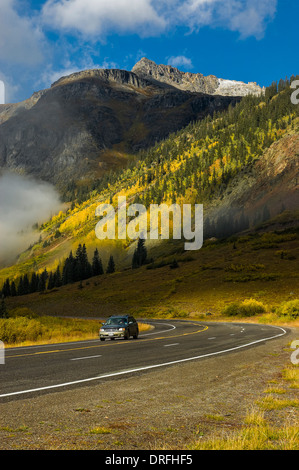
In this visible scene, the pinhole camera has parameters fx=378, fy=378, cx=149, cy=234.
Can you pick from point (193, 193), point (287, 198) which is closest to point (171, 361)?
point (287, 198)

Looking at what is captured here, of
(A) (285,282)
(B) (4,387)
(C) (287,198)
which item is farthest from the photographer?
(C) (287,198)

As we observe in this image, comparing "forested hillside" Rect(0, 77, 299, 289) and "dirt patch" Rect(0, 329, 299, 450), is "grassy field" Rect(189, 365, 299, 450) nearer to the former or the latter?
"dirt patch" Rect(0, 329, 299, 450)

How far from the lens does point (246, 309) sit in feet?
181

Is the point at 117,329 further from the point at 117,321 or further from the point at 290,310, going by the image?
the point at 290,310

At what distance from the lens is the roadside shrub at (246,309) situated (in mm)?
55062

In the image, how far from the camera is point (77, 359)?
1433 centimetres

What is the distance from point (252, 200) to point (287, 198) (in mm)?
15282

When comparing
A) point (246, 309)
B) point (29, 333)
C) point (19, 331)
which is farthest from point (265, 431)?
point (246, 309)

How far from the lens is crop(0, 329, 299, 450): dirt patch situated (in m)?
5.25

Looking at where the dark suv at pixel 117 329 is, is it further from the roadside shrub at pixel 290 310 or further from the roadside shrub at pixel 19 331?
the roadside shrub at pixel 290 310

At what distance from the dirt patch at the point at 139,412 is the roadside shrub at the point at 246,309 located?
45275 mm

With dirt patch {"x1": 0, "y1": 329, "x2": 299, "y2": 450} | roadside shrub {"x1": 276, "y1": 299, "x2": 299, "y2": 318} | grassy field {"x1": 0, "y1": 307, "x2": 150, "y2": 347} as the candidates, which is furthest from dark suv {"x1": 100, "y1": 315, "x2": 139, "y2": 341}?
roadside shrub {"x1": 276, "y1": 299, "x2": 299, "y2": 318}

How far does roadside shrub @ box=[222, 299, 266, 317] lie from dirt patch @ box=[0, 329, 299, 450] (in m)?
45.3
